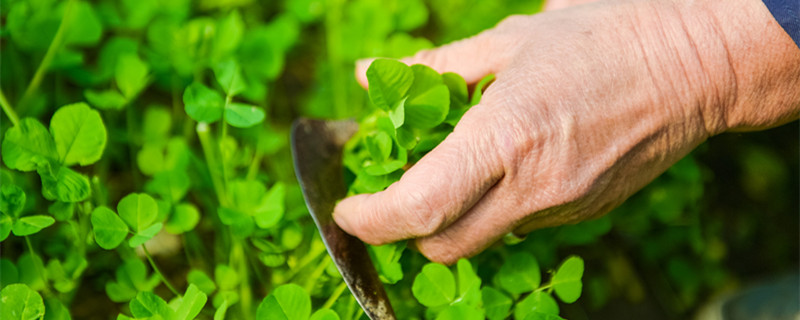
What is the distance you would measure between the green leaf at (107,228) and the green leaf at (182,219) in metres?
0.10

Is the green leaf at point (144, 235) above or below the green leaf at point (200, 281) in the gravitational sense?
above

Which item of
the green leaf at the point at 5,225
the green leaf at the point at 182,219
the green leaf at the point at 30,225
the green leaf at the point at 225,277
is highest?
the green leaf at the point at 30,225

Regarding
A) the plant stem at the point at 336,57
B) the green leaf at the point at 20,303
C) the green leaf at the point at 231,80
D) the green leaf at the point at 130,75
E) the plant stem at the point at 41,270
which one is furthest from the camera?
the plant stem at the point at 336,57

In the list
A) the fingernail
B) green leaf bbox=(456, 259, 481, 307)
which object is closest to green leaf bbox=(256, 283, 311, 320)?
the fingernail

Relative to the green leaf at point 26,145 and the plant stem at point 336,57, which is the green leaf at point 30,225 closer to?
the green leaf at point 26,145

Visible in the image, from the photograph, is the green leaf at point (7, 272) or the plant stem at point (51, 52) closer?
the green leaf at point (7, 272)

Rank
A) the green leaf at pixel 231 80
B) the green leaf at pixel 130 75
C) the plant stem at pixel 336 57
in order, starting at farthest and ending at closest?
the plant stem at pixel 336 57 → the green leaf at pixel 130 75 → the green leaf at pixel 231 80

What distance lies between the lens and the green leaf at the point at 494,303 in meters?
0.87

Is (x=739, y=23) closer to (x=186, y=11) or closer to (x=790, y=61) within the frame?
(x=790, y=61)

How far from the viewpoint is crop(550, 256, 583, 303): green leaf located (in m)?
0.89

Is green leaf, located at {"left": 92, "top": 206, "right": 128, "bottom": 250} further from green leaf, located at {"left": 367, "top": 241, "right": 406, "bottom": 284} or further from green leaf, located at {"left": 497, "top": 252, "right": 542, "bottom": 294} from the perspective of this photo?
green leaf, located at {"left": 497, "top": 252, "right": 542, "bottom": 294}

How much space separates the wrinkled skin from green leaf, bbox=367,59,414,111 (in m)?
0.09

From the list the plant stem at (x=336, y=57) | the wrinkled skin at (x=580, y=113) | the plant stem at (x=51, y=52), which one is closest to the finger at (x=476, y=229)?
the wrinkled skin at (x=580, y=113)

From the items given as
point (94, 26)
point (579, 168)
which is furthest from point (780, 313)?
point (94, 26)
